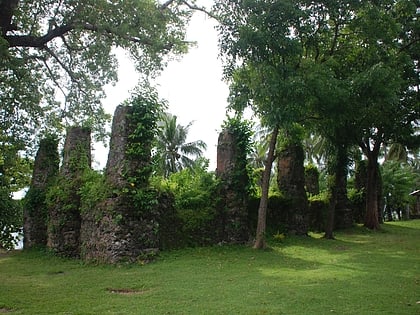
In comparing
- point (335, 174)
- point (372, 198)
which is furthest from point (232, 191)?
point (372, 198)

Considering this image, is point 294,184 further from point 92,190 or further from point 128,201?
point 92,190

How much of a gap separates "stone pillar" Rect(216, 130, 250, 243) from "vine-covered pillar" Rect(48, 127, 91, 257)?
4395 mm

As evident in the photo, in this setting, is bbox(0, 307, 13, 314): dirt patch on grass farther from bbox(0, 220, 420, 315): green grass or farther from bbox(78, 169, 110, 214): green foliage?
bbox(78, 169, 110, 214): green foliage

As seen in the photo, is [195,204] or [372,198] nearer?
[195,204]

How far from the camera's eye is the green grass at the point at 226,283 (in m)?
6.43

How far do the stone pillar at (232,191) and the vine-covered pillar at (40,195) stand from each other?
19.3 feet

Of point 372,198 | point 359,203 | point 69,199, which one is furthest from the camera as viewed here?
point 359,203

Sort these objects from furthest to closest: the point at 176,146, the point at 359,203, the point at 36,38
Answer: the point at 176,146 → the point at 359,203 → the point at 36,38

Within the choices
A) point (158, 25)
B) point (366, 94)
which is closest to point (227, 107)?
point (366, 94)

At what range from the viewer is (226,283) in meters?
8.26

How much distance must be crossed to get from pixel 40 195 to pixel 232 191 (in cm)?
649

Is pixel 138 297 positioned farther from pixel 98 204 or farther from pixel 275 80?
pixel 275 80

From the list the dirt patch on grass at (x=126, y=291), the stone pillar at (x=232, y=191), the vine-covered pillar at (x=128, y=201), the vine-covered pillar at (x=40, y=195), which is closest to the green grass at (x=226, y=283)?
the dirt patch on grass at (x=126, y=291)

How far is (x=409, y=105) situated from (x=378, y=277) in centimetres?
1076
